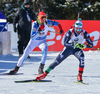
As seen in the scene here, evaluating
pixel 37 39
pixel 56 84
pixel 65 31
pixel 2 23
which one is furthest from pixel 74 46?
pixel 65 31

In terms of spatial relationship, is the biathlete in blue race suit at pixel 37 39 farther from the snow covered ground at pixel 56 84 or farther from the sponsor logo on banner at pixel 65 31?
the sponsor logo on banner at pixel 65 31

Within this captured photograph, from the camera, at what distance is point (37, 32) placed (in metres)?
6.99

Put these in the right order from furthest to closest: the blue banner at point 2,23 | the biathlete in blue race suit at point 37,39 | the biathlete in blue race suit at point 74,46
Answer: the blue banner at point 2,23
the biathlete in blue race suit at point 37,39
the biathlete in blue race suit at point 74,46

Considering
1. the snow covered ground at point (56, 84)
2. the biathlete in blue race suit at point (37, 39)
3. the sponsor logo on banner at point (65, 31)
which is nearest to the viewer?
the snow covered ground at point (56, 84)

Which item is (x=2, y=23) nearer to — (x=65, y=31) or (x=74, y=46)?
(x=65, y=31)

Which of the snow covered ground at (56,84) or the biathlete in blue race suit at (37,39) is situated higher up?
the biathlete in blue race suit at (37,39)

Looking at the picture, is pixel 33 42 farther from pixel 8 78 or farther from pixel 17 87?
pixel 17 87

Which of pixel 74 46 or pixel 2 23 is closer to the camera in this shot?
pixel 74 46

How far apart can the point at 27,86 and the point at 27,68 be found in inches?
105

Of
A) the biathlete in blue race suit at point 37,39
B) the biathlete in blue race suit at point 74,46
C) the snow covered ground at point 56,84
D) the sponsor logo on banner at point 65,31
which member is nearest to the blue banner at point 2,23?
the sponsor logo on banner at point 65,31

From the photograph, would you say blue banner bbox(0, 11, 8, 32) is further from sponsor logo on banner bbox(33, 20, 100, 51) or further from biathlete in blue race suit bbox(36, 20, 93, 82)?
biathlete in blue race suit bbox(36, 20, 93, 82)

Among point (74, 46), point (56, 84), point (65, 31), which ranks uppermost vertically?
point (74, 46)

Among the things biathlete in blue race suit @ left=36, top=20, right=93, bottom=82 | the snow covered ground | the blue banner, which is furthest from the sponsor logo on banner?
biathlete in blue race suit @ left=36, top=20, right=93, bottom=82

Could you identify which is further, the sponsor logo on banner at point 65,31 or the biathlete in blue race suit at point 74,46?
the sponsor logo on banner at point 65,31
